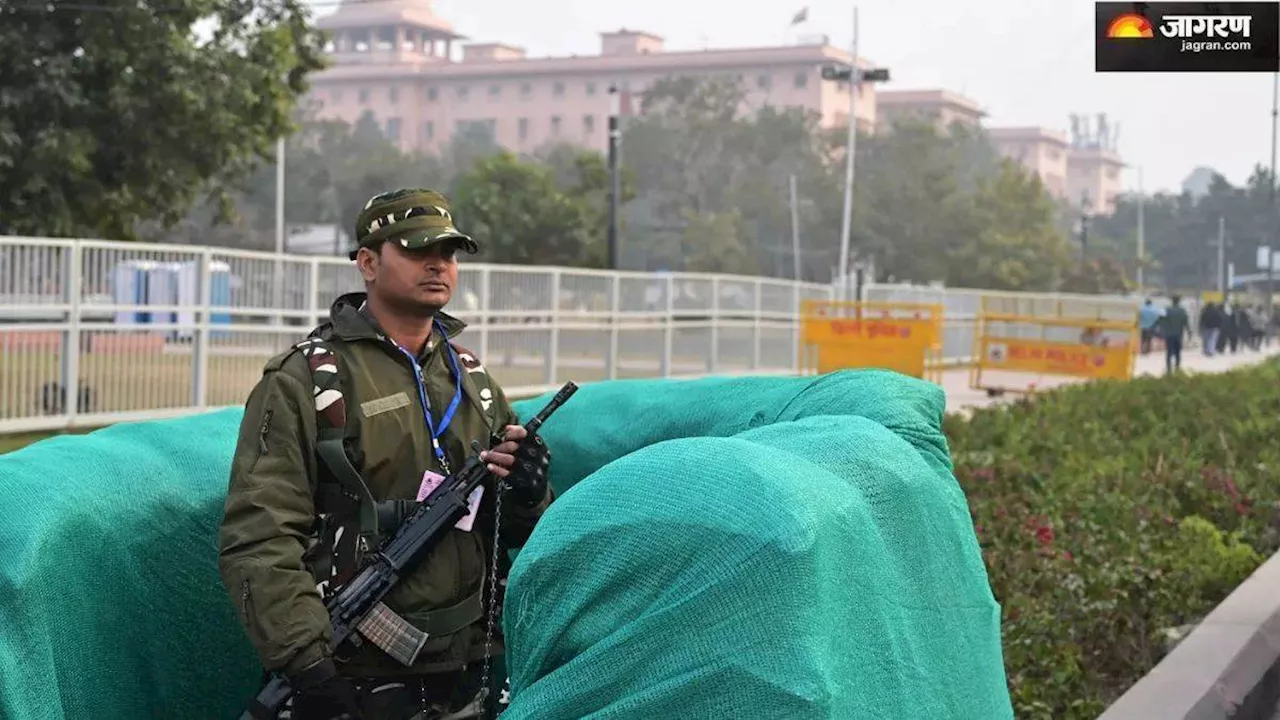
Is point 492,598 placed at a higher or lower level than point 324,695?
higher

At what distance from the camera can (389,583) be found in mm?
3549

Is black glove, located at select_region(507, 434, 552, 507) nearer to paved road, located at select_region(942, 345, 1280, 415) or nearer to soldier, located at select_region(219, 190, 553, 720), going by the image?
soldier, located at select_region(219, 190, 553, 720)

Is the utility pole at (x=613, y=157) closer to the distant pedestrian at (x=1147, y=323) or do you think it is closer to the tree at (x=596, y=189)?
the distant pedestrian at (x=1147, y=323)

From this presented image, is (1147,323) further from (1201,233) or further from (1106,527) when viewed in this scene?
(1201,233)

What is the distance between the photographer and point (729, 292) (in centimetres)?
3105

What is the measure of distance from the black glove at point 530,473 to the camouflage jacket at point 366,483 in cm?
5

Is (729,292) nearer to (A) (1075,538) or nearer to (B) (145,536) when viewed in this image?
(A) (1075,538)

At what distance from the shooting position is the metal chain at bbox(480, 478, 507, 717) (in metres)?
3.75

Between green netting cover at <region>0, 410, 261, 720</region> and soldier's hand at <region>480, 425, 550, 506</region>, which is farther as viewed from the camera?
soldier's hand at <region>480, 425, 550, 506</region>

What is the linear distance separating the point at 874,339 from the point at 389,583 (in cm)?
2242

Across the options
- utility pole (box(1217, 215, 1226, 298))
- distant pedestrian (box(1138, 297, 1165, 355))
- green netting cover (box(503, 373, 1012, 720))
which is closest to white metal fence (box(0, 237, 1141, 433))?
green netting cover (box(503, 373, 1012, 720))

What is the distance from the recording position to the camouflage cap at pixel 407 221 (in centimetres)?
372

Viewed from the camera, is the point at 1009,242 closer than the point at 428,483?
No

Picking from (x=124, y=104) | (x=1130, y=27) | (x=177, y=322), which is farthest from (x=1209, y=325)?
(x=1130, y=27)
